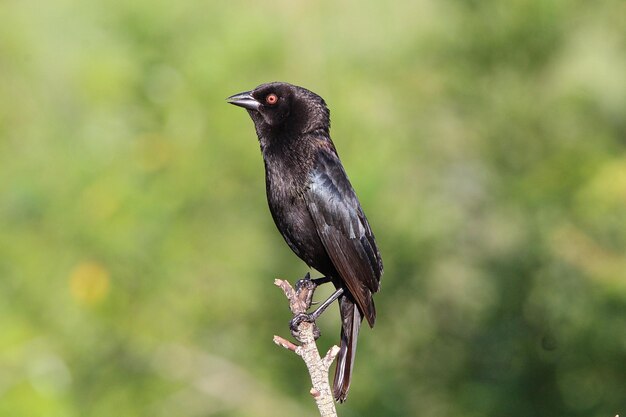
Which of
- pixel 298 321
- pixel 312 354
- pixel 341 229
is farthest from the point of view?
pixel 341 229

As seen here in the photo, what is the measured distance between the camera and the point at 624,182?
26.5ft

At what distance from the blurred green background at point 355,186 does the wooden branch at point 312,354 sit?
5.07 m

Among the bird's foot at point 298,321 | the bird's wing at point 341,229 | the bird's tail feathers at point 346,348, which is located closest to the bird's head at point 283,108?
the bird's wing at point 341,229

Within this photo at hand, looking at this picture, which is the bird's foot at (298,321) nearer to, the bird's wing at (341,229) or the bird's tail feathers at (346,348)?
the bird's wing at (341,229)

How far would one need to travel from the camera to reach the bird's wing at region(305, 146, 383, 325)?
12.7 ft

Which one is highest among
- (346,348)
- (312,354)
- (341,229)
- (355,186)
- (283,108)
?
(355,186)

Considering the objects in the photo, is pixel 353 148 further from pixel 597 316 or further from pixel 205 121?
pixel 597 316

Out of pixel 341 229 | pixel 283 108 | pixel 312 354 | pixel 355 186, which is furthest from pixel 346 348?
pixel 355 186

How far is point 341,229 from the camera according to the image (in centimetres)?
395

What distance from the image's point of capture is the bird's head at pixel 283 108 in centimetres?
411

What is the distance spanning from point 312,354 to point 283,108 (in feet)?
4.62

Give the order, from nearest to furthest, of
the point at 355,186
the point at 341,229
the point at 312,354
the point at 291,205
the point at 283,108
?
the point at 312,354 → the point at 291,205 → the point at 341,229 → the point at 283,108 → the point at 355,186

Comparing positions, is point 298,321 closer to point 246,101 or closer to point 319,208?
point 319,208

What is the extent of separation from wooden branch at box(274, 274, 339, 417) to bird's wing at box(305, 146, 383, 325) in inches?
12.2
